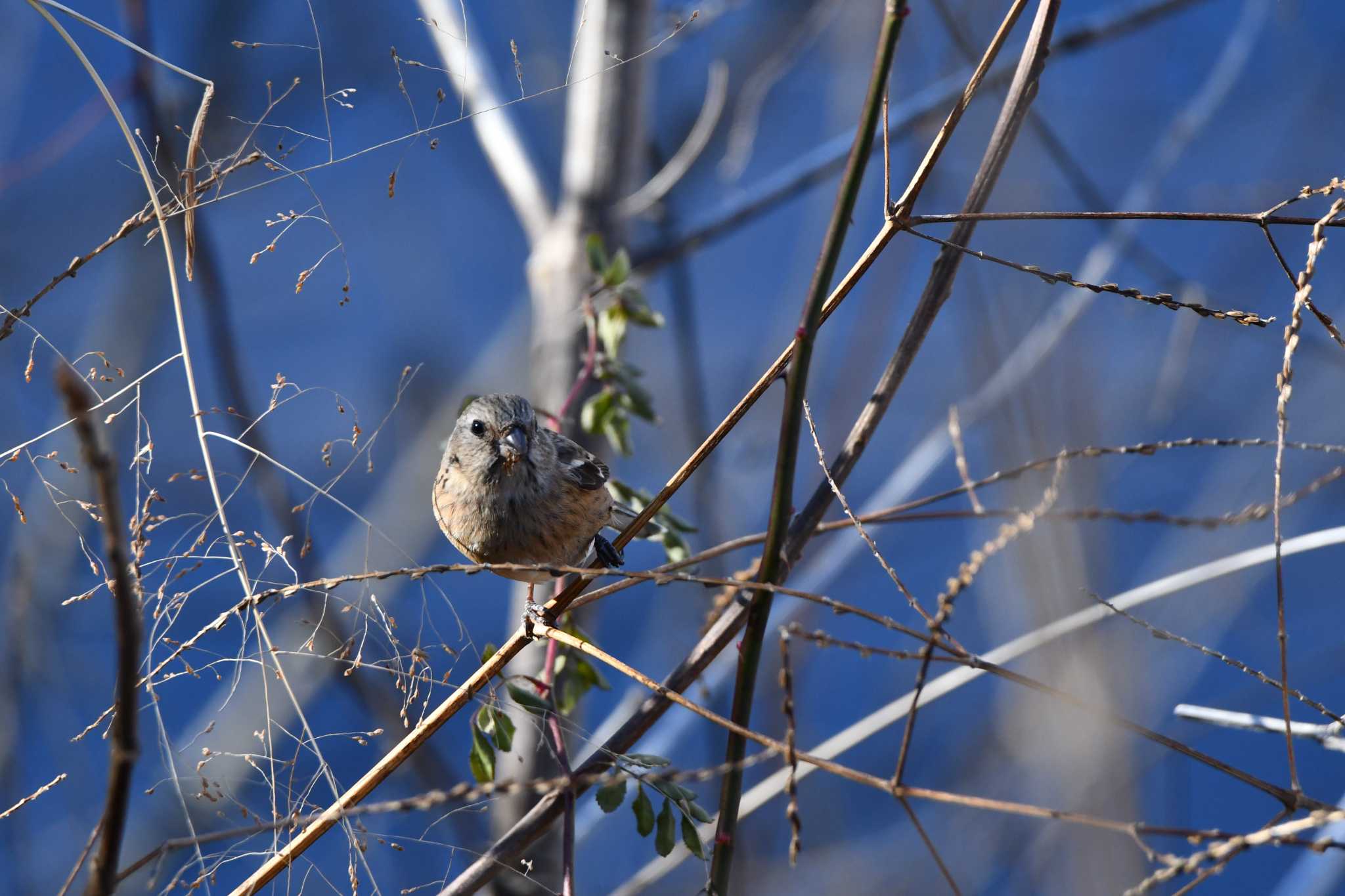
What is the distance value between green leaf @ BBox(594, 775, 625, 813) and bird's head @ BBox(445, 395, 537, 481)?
1327 mm

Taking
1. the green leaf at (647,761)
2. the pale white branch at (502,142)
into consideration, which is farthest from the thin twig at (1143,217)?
the pale white branch at (502,142)

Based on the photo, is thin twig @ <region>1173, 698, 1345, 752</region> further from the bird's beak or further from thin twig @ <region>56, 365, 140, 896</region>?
the bird's beak

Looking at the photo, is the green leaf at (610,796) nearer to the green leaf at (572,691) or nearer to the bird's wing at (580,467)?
the green leaf at (572,691)

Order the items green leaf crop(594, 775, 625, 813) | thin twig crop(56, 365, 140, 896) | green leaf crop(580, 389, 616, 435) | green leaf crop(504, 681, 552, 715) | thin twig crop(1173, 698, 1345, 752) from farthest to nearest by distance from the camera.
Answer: green leaf crop(580, 389, 616, 435), green leaf crop(504, 681, 552, 715), green leaf crop(594, 775, 625, 813), thin twig crop(1173, 698, 1345, 752), thin twig crop(56, 365, 140, 896)

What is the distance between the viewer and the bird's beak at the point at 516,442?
3109mm

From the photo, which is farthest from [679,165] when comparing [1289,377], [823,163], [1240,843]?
[1240,843]

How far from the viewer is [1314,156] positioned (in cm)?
531

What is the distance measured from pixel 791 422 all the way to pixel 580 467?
1972mm

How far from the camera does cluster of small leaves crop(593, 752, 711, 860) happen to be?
1.78 metres

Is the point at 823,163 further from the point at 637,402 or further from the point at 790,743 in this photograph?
the point at 790,743

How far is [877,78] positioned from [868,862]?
535 centimetres

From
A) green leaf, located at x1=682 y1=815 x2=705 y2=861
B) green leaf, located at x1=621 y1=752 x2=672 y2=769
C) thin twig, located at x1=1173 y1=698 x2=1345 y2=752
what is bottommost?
green leaf, located at x1=682 y1=815 x2=705 y2=861

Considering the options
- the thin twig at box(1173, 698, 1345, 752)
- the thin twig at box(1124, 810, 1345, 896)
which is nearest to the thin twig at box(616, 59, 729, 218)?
the thin twig at box(1173, 698, 1345, 752)

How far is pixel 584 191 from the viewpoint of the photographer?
3672mm
